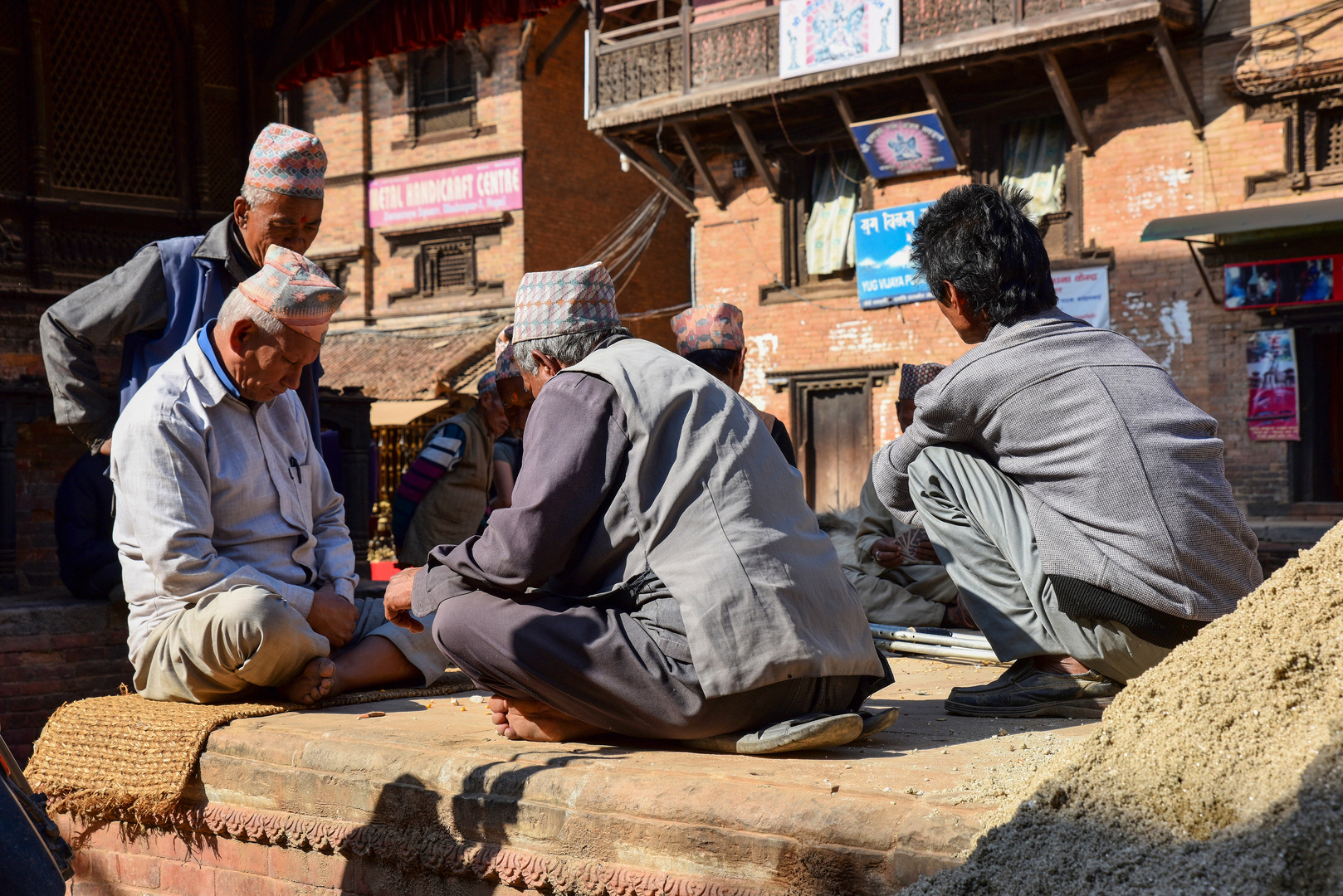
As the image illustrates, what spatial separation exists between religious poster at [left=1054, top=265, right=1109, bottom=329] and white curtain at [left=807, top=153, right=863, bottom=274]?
3.04m

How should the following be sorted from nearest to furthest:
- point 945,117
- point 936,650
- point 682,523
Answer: point 682,523 → point 936,650 → point 945,117

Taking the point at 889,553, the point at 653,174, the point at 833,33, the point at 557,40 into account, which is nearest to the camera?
the point at 889,553

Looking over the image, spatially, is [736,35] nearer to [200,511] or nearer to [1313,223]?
[1313,223]

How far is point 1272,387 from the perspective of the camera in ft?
43.1

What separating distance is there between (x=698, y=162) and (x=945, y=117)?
3.69 m

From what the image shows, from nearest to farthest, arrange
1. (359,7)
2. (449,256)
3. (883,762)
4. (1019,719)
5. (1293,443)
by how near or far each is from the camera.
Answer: (883,762) → (1019,719) → (359,7) → (1293,443) → (449,256)

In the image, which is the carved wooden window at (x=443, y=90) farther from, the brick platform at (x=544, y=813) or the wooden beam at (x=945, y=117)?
the brick platform at (x=544, y=813)

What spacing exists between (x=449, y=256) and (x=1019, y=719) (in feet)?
62.7

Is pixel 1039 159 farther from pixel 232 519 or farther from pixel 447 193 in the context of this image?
pixel 232 519

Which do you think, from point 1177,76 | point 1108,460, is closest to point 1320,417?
point 1177,76

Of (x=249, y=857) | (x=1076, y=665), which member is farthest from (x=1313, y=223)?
(x=249, y=857)

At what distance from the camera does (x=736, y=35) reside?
52.9 feet

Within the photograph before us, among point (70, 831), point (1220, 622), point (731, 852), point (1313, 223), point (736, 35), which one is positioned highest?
point (736, 35)

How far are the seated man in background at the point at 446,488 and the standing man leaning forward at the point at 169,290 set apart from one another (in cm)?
256
